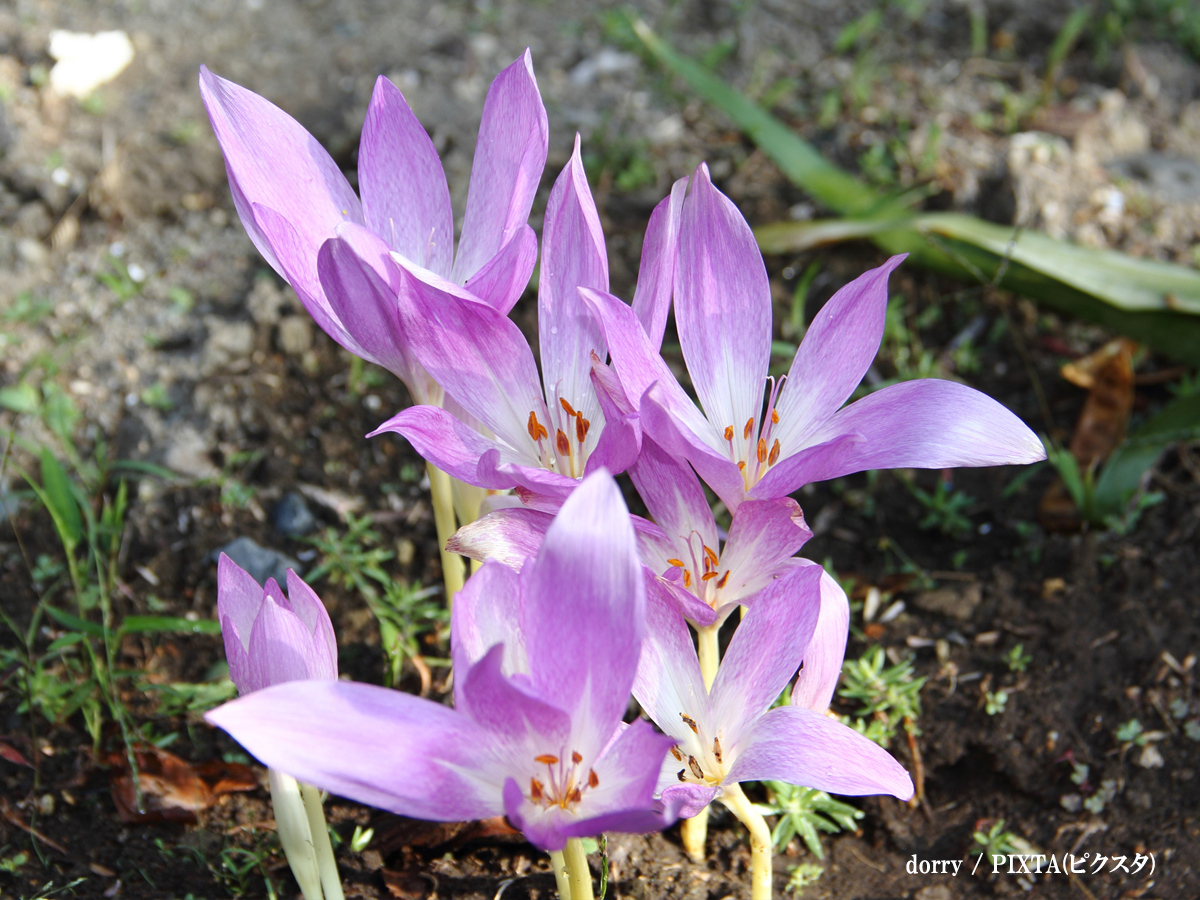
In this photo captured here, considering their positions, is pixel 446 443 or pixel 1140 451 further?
pixel 1140 451

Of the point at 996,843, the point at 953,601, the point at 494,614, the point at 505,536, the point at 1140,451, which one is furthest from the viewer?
the point at 1140,451

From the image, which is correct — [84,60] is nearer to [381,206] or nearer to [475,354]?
[381,206]

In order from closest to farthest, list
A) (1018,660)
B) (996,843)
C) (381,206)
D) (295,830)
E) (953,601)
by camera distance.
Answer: (295,830), (381,206), (996,843), (1018,660), (953,601)

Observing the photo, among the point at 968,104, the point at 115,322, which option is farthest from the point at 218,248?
the point at 968,104

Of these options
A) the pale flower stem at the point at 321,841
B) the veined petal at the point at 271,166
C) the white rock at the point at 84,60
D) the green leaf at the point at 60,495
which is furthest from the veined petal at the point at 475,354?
the white rock at the point at 84,60

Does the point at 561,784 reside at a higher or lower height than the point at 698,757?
higher

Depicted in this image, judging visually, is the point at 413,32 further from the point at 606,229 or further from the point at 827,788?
the point at 827,788

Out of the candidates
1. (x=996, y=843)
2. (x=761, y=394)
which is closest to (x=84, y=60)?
(x=761, y=394)
